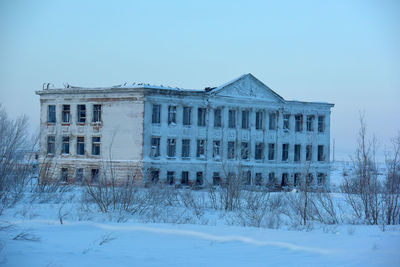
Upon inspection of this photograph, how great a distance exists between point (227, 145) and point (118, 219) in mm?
24717

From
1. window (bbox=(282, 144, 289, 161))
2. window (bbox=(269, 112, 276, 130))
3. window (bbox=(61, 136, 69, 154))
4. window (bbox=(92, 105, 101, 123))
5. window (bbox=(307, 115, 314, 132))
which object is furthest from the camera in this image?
window (bbox=(307, 115, 314, 132))

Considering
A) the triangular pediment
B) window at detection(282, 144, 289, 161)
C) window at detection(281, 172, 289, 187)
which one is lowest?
window at detection(281, 172, 289, 187)

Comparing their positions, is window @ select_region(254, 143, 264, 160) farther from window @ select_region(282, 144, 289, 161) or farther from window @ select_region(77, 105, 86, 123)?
window @ select_region(77, 105, 86, 123)

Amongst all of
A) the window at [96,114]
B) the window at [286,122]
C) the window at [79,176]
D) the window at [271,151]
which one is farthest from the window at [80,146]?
the window at [286,122]

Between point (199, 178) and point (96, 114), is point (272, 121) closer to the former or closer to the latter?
point (199, 178)

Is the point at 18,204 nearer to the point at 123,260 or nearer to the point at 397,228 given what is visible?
the point at 123,260

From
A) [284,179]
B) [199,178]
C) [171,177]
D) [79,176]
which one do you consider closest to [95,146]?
[79,176]

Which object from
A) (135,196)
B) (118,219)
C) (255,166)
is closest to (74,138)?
(255,166)

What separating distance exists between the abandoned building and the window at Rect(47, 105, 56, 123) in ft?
0.25

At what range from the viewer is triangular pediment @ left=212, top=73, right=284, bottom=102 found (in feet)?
135

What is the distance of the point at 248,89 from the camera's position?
42531mm

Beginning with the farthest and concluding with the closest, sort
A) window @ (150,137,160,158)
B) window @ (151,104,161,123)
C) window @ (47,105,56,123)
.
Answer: window @ (47,105,56,123) → window @ (151,104,161,123) → window @ (150,137,160,158)

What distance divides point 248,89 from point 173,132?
24.9ft

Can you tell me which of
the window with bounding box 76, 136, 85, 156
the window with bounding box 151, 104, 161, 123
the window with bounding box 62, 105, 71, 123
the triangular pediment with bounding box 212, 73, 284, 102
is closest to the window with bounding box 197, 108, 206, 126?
the triangular pediment with bounding box 212, 73, 284, 102
